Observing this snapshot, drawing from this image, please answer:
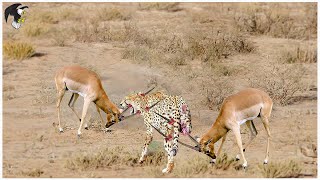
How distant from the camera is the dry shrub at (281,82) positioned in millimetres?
15969

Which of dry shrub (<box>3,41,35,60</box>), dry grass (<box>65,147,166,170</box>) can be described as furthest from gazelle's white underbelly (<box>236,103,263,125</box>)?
dry shrub (<box>3,41,35,60</box>)

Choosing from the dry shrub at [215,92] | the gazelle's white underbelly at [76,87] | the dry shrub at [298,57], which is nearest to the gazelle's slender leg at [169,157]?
the gazelle's white underbelly at [76,87]

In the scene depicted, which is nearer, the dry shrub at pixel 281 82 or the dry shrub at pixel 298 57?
the dry shrub at pixel 281 82

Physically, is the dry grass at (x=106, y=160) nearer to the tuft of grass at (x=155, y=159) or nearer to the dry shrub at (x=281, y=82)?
the tuft of grass at (x=155, y=159)

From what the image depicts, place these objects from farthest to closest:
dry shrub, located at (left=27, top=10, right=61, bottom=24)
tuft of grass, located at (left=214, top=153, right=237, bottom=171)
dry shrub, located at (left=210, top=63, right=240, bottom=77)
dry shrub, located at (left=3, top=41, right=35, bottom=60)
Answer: dry shrub, located at (left=27, top=10, right=61, bottom=24) < dry shrub, located at (left=3, top=41, right=35, bottom=60) < dry shrub, located at (left=210, top=63, right=240, bottom=77) < tuft of grass, located at (left=214, top=153, right=237, bottom=171)

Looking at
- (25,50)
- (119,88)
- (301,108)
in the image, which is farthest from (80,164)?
(25,50)

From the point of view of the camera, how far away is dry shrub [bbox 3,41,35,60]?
62.4 ft

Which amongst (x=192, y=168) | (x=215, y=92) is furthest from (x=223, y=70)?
(x=192, y=168)

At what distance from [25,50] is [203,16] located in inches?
270

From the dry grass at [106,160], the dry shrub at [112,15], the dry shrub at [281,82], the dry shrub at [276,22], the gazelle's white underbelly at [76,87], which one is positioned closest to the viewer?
the dry grass at [106,160]

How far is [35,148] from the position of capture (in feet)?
42.7

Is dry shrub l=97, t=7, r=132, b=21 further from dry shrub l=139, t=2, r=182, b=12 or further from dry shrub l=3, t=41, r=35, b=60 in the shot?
dry shrub l=3, t=41, r=35, b=60

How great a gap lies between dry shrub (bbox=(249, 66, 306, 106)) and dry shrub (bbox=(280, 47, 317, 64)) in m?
0.67

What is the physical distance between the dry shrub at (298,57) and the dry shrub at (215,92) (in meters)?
2.62
